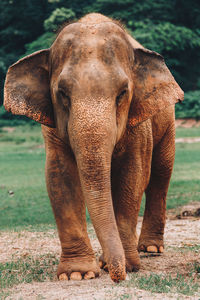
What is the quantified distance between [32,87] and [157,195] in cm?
272

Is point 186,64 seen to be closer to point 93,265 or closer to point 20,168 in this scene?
point 20,168

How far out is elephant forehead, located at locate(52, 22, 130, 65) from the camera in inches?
197

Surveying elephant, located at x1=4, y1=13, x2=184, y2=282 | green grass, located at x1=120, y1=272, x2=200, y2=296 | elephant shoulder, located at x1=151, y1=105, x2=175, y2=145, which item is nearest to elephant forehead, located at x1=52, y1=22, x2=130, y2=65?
elephant, located at x1=4, y1=13, x2=184, y2=282

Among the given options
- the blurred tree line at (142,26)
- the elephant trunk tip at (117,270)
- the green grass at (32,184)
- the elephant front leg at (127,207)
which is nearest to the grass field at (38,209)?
the green grass at (32,184)

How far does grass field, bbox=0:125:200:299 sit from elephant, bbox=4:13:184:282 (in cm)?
39

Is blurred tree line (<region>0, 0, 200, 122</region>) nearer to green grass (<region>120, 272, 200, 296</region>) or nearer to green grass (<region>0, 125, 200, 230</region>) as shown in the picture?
green grass (<region>0, 125, 200, 230</region>)

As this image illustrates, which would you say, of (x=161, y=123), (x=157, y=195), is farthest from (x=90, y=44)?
(x=157, y=195)

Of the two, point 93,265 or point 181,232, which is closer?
point 93,265

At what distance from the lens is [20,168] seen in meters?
18.7

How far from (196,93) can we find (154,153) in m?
29.1

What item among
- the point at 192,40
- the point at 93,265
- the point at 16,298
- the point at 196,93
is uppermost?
the point at 16,298

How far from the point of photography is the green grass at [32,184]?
34.4ft

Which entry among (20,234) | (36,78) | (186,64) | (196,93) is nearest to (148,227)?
(20,234)

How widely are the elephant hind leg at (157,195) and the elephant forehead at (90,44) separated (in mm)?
2262
